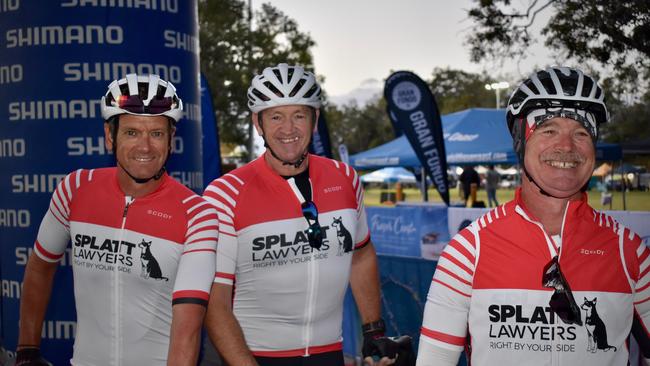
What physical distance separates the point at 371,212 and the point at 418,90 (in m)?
4.42

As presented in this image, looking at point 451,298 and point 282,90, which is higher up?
point 282,90

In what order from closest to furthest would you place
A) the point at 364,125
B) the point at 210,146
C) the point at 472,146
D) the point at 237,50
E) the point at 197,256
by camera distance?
the point at 197,256
the point at 210,146
the point at 472,146
the point at 237,50
the point at 364,125

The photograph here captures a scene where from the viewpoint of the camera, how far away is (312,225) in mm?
4484

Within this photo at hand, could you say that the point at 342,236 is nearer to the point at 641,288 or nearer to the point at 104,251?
the point at 104,251

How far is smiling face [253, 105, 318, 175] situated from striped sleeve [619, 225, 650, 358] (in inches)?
81.8

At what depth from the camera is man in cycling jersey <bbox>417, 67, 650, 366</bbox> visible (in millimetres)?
3033

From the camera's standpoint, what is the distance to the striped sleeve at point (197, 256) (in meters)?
3.63

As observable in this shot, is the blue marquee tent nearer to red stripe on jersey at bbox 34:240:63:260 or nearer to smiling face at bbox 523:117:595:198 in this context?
red stripe on jersey at bbox 34:240:63:260

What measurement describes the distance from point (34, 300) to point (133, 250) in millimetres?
694

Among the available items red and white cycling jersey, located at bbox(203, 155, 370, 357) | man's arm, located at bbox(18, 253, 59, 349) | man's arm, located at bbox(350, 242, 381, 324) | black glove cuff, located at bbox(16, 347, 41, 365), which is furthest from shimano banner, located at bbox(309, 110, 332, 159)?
black glove cuff, located at bbox(16, 347, 41, 365)

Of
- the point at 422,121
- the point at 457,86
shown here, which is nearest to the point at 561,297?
the point at 422,121

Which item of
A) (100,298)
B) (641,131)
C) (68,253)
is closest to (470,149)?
(68,253)

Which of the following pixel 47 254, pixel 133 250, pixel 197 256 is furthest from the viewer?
pixel 47 254

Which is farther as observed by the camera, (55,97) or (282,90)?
(55,97)
